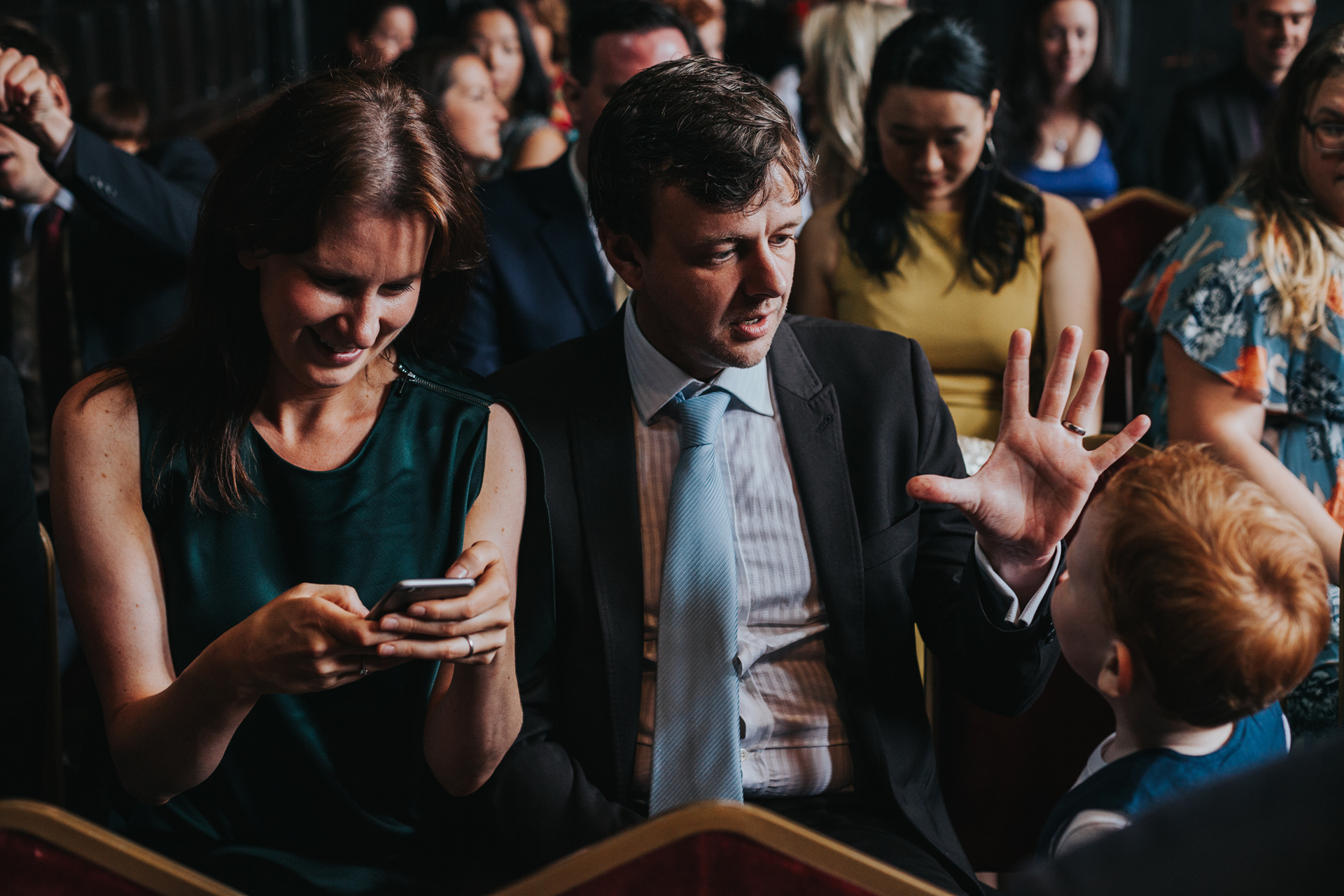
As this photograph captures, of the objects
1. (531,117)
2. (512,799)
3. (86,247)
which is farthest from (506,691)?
(531,117)

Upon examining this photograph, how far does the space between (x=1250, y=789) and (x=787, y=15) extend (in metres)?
4.97

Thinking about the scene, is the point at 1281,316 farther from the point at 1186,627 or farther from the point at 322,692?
the point at 322,692

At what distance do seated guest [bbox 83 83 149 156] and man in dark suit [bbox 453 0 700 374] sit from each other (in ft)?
4.41

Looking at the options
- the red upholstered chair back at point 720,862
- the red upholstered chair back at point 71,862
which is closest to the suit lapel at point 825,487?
the red upholstered chair back at point 720,862

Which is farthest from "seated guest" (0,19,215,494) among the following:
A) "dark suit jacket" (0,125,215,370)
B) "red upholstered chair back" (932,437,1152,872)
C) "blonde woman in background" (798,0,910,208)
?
"blonde woman in background" (798,0,910,208)

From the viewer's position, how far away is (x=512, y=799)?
1.30 meters

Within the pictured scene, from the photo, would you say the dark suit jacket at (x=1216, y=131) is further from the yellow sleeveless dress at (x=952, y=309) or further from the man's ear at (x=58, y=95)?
the man's ear at (x=58, y=95)

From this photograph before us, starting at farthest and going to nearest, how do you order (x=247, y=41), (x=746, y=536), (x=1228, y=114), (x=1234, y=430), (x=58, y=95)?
(x=247, y=41), (x=1228, y=114), (x=58, y=95), (x=1234, y=430), (x=746, y=536)

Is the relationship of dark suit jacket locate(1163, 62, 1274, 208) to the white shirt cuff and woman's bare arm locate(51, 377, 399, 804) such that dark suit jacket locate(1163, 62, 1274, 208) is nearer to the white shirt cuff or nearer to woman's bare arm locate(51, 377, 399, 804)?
the white shirt cuff

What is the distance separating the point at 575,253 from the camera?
2332 mm

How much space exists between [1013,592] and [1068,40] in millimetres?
2950

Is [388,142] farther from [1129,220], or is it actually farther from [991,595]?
[1129,220]

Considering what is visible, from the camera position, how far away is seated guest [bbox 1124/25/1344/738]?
1.87 m

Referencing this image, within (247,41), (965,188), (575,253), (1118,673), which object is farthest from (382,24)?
(1118,673)
